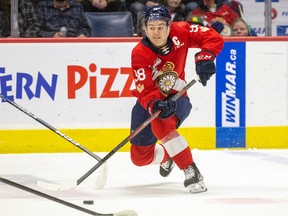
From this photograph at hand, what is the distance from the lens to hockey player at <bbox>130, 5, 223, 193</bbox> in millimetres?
4809

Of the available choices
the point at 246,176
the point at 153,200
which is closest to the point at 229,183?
the point at 246,176

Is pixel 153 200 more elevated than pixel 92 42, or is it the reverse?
pixel 92 42

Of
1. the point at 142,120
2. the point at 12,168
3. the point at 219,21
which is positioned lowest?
the point at 12,168

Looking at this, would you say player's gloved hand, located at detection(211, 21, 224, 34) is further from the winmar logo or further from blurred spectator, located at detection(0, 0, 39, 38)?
blurred spectator, located at detection(0, 0, 39, 38)

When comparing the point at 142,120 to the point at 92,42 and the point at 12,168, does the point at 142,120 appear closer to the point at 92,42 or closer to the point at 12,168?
the point at 12,168

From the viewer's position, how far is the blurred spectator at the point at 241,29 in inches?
272

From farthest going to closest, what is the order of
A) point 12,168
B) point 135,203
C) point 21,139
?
1. point 21,139
2. point 12,168
3. point 135,203

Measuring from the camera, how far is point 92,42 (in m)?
6.73

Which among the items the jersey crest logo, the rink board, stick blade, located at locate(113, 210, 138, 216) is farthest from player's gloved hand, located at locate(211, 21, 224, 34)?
stick blade, located at locate(113, 210, 138, 216)

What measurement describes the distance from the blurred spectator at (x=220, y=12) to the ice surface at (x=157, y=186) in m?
1.04

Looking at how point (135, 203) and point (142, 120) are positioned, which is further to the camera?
point (142, 120)

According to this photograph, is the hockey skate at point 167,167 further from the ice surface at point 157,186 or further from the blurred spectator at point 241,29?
the blurred spectator at point 241,29

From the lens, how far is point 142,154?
522 cm

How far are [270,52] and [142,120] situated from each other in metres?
1.99
